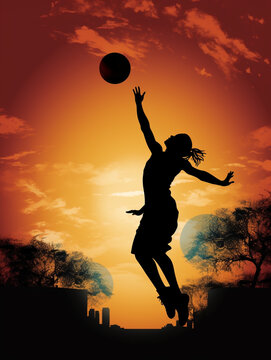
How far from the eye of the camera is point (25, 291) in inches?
360

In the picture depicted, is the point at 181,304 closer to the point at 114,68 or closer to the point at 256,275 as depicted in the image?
the point at 114,68

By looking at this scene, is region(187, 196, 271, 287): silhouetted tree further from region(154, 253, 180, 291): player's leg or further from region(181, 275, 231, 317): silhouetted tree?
region(154, 253, 180, 291): player's leg

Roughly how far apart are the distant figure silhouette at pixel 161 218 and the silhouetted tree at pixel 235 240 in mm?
30819

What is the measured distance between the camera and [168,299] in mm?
6754

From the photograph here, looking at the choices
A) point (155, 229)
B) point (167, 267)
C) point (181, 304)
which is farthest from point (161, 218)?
point (181, 304)

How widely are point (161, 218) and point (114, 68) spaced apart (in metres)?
3.14

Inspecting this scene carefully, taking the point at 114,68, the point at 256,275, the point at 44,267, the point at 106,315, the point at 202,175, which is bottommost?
the point at 202,175

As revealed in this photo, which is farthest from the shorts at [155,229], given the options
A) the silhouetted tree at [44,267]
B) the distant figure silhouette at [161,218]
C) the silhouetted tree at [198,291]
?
the silhouetted tree at [44,267]

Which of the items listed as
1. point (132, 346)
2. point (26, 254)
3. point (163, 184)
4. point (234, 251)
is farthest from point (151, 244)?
point (26, 254)

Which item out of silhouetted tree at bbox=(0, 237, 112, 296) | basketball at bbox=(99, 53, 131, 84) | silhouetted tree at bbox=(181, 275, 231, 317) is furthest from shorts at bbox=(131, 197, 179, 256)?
silhouetted tree at bbox=(0, 237, 112, 296)

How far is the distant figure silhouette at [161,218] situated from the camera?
671 cm

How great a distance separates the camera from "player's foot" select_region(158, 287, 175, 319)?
22.1 ft

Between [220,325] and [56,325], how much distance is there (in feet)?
11.6

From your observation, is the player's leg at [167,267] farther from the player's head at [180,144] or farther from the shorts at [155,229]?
the player's head at [180,144]
